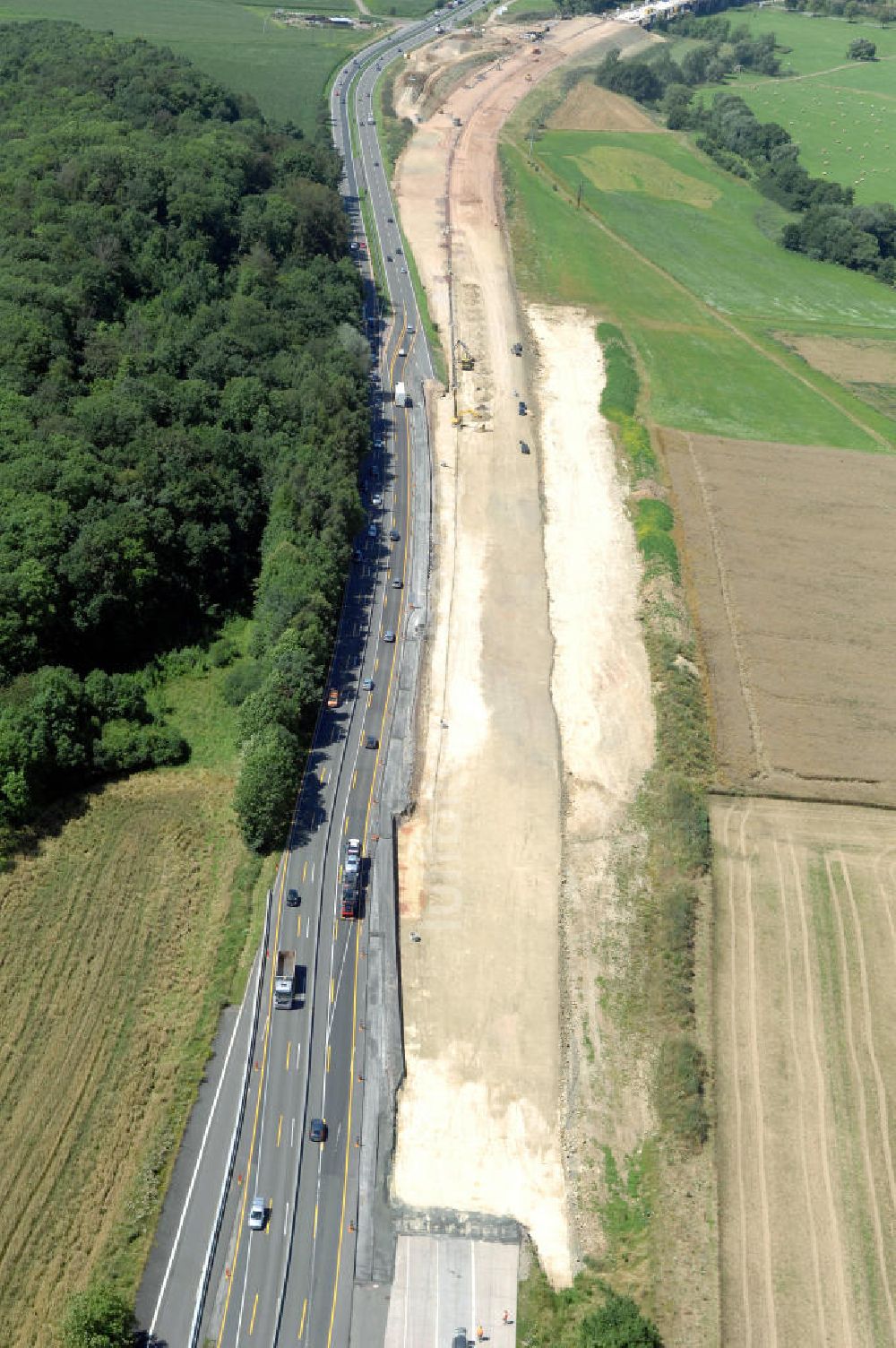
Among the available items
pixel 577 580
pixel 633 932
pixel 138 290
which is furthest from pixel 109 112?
pixel 633 932

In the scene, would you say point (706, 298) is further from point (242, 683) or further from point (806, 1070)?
point (806, 1070)

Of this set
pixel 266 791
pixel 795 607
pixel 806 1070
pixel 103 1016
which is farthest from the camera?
pixel 795 607

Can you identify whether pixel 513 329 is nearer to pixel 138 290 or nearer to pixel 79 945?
pixel 138 290

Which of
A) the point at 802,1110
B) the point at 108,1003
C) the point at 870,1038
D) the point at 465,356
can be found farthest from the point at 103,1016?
the point at 465,356

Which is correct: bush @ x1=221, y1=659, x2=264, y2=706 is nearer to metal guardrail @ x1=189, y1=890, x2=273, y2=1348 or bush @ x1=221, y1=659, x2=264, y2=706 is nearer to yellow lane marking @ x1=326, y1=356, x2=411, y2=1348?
yellow lane marking @ x1=326, y1=356, x2=411, y2=1348

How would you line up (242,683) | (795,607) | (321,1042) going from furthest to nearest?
(795,607) < (242,683) < (321,1042)

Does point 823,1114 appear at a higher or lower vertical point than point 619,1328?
higher

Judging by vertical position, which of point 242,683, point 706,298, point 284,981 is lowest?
point 284,981
